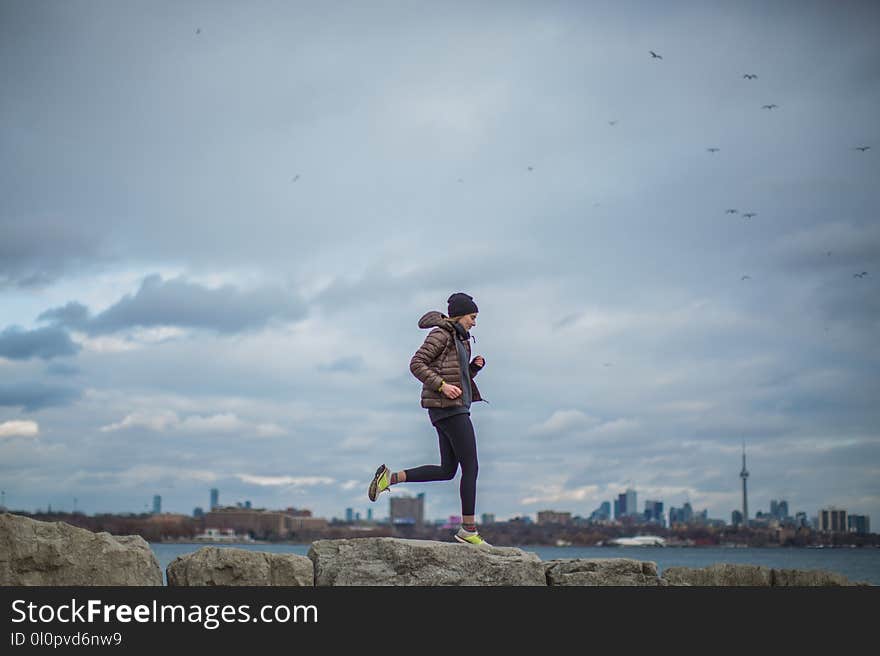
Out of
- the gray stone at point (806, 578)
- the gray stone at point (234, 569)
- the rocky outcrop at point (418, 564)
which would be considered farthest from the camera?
the gray stone at point (806, 578)

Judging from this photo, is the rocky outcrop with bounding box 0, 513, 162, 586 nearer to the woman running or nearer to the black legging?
the woman running

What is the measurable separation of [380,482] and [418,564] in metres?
1.45

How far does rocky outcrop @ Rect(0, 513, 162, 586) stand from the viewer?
385 inches

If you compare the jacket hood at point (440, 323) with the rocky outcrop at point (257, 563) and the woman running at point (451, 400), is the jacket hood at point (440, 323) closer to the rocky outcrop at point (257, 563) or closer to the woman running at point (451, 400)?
the woman running at point (451, 400)

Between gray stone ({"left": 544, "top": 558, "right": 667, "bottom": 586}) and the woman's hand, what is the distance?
194cm

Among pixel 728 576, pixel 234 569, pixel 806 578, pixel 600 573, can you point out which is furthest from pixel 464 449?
pixel 806 578

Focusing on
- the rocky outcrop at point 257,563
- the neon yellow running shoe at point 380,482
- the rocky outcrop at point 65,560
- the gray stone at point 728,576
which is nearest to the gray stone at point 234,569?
the rocky outcrop at point 257,563

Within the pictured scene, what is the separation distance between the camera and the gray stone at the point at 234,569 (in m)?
9.88

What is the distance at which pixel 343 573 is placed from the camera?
33.2ft

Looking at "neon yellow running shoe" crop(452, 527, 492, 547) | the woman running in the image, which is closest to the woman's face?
the woman running

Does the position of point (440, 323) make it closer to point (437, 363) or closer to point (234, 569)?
point (437, 363)

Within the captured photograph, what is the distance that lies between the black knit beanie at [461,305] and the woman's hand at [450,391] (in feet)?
2.97
